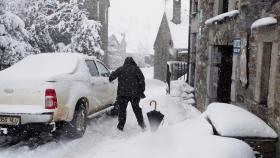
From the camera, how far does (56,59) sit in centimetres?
817

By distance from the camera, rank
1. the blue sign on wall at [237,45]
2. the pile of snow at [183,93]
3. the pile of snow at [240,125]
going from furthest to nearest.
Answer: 1. the pile of snow at [183,93]
2. the blue sign on wall at [237,45]
3. the pile of snow at [240,125]

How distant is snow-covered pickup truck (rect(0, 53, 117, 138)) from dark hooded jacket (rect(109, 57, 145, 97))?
2.06 ft

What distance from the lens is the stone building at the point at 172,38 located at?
1146 inches

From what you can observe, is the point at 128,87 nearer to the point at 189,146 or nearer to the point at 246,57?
the point at 246,57

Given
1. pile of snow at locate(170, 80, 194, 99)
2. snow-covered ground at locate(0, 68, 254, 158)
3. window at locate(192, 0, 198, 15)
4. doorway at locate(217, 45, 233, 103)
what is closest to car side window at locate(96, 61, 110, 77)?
snow-covered ground at locate(0, 68, 254, 158)

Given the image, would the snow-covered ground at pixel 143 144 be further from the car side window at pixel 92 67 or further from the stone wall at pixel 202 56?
the stone wall at pixel 202 56

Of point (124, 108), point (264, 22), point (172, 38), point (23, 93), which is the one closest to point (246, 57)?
point (264, 22)

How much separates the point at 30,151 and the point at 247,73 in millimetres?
4105

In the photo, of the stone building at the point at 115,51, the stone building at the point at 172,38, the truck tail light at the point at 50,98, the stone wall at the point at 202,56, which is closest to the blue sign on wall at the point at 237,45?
the stone wall at the point at 202,56

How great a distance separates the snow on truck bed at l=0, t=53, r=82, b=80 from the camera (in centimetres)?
701

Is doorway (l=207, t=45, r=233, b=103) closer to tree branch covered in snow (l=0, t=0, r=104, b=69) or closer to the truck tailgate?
the truck tailgate

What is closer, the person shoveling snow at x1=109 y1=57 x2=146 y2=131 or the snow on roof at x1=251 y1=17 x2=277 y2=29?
the snow on roof at x1=251 y1=17 x2=277 y2=29

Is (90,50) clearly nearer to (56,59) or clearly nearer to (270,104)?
(56,59)

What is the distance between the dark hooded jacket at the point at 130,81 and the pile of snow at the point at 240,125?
2.74 m
